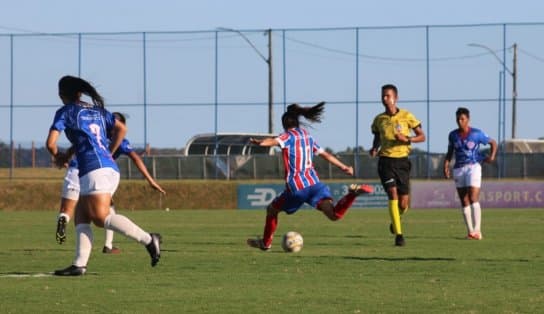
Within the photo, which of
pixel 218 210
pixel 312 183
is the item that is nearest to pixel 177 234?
pixel 312 183

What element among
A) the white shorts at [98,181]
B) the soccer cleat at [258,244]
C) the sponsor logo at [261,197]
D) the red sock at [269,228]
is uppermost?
the white shorts at [98,181]

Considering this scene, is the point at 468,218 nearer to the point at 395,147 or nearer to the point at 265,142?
the point at 395,147

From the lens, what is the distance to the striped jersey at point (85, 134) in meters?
11.9

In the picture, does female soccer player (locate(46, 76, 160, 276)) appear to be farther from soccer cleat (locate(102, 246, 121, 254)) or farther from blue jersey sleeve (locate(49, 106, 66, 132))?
soccer cleat (locate(102, 246, 121, 254))

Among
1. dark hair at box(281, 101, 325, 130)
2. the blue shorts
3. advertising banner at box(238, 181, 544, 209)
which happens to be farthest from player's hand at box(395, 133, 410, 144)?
advertising banner at box(238, 181, 544, 209)

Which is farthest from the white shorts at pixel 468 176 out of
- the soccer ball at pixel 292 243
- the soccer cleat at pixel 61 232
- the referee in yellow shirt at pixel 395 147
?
the soccer cleat at pixel 61 232

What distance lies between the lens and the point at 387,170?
59.7ft

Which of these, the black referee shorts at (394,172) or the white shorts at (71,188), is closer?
the white shorts at (71,188)

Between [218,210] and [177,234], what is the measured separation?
15142 mm

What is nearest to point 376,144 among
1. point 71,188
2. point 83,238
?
point 71,188

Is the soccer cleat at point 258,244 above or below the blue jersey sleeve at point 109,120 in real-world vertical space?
below

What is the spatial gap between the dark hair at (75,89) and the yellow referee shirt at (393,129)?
6.60 meters

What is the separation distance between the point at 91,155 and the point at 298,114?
4.74 metres

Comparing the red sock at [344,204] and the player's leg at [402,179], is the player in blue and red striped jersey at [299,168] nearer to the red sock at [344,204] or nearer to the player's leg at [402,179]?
the red sock at [344,204]
